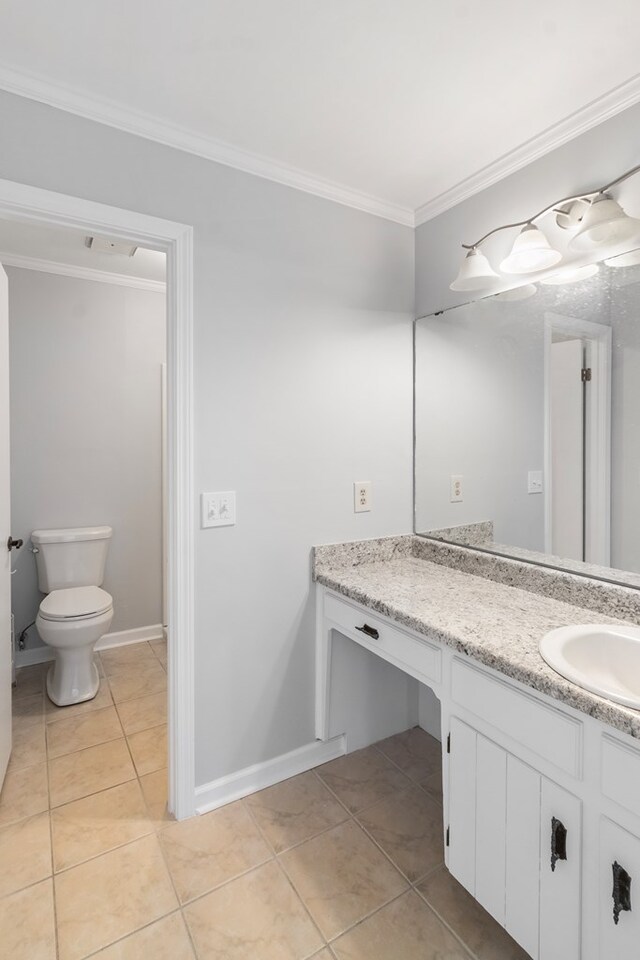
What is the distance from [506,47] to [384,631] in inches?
65.9

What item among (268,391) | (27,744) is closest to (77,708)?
(27,744)

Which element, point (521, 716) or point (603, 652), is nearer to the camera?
point (521, 716)

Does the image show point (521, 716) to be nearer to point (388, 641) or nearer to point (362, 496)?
point (388, 641)

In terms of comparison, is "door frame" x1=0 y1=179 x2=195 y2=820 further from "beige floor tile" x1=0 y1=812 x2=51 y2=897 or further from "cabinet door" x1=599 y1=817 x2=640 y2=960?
"cabinet door" x1=599 y1=817 x2=640 y2=960

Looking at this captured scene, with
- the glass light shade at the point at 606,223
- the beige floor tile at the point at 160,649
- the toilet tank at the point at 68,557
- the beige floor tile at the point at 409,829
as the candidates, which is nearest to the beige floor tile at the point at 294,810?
the beige floor tile at the point at 409,829

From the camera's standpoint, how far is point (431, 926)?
1330 millimetres

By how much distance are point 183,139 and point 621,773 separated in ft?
6.79

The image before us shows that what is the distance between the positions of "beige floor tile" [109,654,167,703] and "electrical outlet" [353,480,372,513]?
4.98 feet

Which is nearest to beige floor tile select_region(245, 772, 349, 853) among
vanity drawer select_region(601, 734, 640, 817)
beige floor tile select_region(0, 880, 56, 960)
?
beige floor tile select_region(0, 880, 56, 960)

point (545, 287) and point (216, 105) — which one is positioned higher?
point (216, 105)

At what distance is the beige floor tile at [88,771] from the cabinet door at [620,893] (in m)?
1.63

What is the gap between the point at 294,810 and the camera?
5.75ft

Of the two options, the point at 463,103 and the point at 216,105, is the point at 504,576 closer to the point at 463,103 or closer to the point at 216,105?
the point at 463,103

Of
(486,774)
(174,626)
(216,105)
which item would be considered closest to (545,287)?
(216,105)
